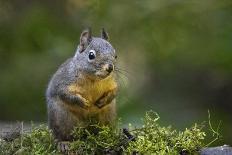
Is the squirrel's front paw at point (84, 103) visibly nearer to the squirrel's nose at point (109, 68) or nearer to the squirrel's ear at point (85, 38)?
the squirrel's nose at point (109, 68)

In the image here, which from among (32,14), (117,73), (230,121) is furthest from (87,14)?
(117,73)

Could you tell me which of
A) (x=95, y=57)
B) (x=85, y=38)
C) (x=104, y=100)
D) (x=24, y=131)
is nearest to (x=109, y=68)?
(x=95, y=57)

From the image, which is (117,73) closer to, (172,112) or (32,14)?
(172,112)

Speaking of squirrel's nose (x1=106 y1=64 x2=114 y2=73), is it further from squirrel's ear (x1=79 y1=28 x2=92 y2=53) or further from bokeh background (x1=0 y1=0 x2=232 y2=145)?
bokeh background (x1=0 y1=0 x2=232 y2=145)

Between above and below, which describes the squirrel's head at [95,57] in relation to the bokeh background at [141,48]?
below

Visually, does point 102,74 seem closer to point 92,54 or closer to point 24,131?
point 92,54

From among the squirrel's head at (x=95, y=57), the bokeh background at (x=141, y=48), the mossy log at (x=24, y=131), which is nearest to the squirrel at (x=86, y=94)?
the squirrel's head at (x=95, y=57)

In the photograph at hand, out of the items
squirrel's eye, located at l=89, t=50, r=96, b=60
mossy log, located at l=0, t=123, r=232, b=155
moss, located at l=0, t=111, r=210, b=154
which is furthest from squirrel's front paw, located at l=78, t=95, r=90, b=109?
mossy log, located at l=0, t=123, r=232, b=155

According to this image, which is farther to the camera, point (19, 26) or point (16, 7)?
point (16, 7)
